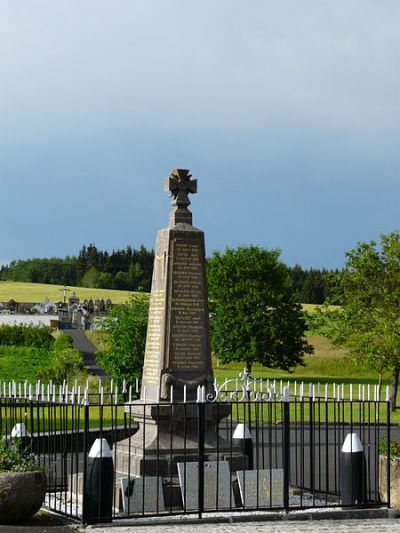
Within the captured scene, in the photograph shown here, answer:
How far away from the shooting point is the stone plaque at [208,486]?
12445mm

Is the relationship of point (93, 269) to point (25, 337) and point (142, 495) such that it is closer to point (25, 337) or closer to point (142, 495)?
point (25, 337)

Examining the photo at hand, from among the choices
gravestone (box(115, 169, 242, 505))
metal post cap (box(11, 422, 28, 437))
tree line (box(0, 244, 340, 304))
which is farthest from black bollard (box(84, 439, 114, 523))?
tree line (box(0, 244, 340, 304))

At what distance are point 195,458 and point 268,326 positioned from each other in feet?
162

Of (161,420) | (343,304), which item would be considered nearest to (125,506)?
(161,420)

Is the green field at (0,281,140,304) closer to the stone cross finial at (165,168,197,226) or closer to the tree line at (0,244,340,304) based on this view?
the tree line at (0,244,340,304)

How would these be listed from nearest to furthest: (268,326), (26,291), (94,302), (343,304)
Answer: (343,304), (268,326), (94,302), (26,291)

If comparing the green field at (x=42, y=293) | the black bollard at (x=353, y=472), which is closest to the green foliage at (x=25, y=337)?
the green field at (x=42, y=293)

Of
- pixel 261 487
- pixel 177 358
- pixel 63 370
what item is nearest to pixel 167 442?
pixel 177 358

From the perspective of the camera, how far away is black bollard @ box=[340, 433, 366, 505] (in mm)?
12805

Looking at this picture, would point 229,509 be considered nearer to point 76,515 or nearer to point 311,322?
point 76,515

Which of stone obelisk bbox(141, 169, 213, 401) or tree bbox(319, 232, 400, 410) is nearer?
stone obelisk bbox(141, 169, 213, 401)

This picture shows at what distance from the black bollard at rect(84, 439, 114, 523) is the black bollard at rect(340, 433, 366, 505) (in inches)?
131

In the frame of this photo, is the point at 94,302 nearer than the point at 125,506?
No

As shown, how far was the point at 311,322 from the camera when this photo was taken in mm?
59031
